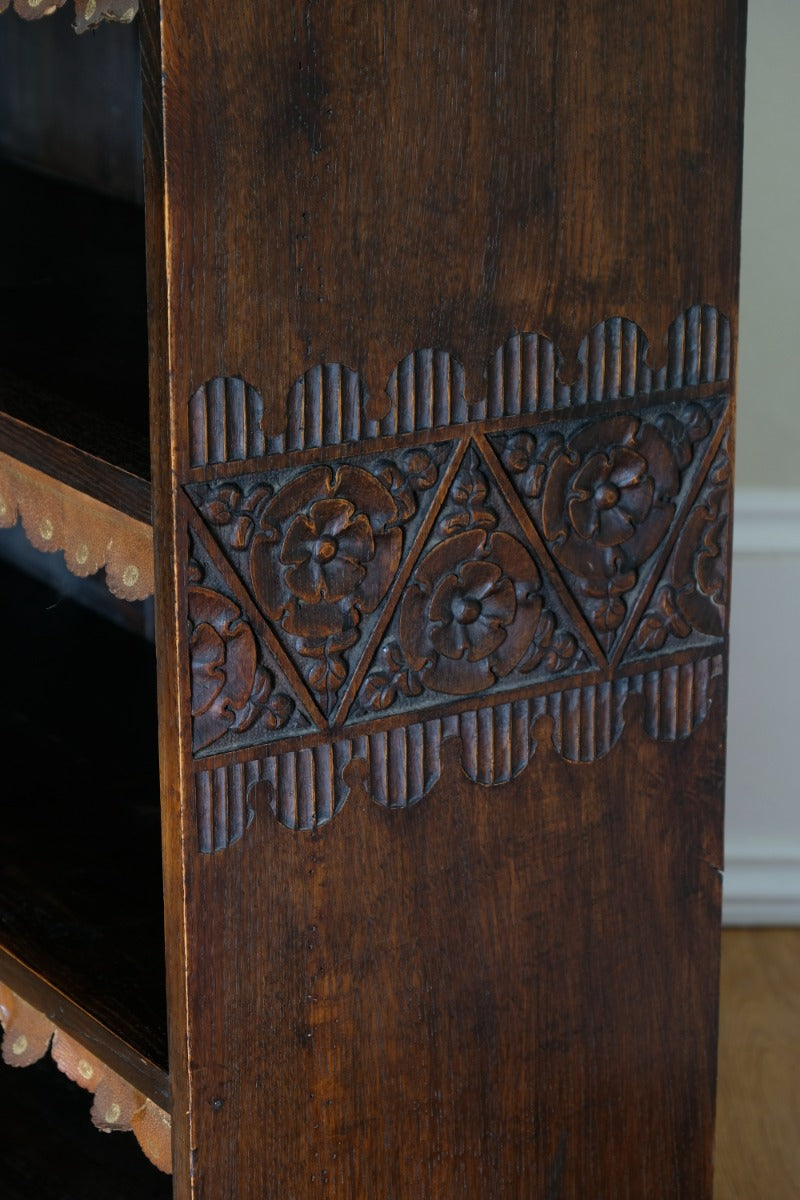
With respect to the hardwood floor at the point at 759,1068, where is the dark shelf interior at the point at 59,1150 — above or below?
above

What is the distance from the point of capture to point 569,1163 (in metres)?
1.33

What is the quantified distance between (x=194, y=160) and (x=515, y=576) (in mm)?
354

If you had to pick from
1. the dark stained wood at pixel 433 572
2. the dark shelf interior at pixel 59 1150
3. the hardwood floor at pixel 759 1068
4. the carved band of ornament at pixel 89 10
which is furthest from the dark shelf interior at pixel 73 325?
the hardwood floor at pixel 759 1068

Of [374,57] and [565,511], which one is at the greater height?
[374,57]

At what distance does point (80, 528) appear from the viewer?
1154 mm

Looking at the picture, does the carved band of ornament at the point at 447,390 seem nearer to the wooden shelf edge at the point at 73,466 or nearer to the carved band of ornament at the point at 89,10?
the wooden shelf edge at the point at 73,466

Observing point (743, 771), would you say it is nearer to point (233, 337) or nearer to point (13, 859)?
point (13, 859)

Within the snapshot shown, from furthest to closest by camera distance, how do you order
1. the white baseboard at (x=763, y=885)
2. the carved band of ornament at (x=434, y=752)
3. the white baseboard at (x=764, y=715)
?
the white baseboard at (x=763, y=885), the white baseboard at (x=764, y=715), the carved band of ornament at (x=434, y=752)

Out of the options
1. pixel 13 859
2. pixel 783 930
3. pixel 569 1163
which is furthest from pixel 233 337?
pixel 783 930

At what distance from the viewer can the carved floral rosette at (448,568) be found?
108 cm

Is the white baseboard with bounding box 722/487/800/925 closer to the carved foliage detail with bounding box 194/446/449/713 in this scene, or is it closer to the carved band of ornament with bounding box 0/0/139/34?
the carved foliage detail with bounding box 194/446/449/713

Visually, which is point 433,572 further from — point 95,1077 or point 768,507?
point 768,507

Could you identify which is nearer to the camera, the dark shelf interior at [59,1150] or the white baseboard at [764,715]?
the dark shelf interior at [59,1150]

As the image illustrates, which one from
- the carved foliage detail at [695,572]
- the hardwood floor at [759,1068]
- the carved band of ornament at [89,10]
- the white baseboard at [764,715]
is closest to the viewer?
the carved band of ornament at [89,10]
